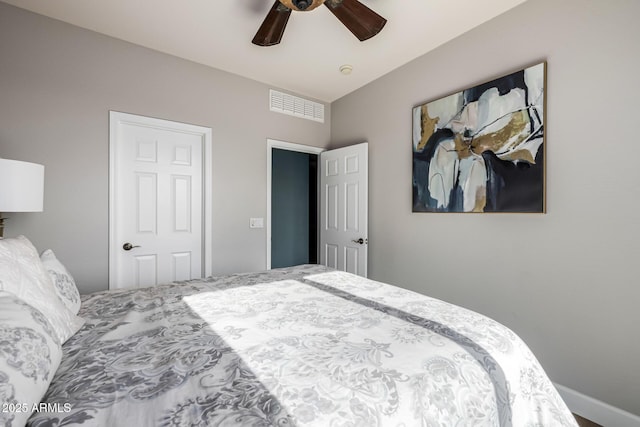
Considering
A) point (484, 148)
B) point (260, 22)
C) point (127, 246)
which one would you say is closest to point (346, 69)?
point (260, 22)

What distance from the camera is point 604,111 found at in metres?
1.63

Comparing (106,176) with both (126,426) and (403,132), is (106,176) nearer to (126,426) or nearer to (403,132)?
(126,426)

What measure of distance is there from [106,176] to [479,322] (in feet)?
9.07

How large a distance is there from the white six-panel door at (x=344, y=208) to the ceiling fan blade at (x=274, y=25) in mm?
1489

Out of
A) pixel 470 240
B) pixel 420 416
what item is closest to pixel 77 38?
pixel 420 416

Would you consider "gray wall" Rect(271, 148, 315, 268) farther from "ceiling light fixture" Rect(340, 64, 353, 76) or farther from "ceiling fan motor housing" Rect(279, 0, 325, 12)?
"ceiling fan motor housing" Rect(279, 0, 325, 12)

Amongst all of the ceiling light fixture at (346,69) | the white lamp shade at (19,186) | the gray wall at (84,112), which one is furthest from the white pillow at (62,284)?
the ceiling light fixture at (346,69)

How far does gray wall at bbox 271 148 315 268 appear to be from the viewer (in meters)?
4.32

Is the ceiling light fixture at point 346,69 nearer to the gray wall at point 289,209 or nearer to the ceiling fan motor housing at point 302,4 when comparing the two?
the ceiling fan motor housing at point 302,4

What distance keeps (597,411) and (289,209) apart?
3.72 meters

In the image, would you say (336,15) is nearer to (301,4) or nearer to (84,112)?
(301,4)

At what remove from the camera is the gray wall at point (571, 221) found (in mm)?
1562

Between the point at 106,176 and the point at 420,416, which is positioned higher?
the point at 106,176

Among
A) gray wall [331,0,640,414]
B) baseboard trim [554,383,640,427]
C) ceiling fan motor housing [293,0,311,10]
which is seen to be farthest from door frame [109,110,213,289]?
baseboard trim [554,383,640,427]
